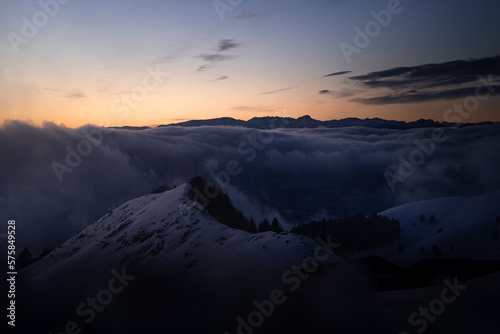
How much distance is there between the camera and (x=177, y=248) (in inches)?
2018

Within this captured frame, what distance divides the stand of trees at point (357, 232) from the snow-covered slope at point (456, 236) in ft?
18.4

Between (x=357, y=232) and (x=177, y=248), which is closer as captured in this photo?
(x=177, y=248)

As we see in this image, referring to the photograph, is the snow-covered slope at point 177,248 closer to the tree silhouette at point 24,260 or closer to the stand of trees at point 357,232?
the tree silhouette at point 24,260

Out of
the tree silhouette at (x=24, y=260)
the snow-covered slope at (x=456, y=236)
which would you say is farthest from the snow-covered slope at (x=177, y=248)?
the snow-covered slope at (x=456, y=236)

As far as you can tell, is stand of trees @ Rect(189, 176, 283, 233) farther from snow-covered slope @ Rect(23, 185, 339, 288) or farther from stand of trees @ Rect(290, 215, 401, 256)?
stand of trees @ Rect(290, 215, 401, 256)

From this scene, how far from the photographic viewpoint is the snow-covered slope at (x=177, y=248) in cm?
3928

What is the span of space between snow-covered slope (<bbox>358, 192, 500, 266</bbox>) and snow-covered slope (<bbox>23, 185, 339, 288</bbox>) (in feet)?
390

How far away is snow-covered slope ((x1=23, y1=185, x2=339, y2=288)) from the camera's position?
39.3 m

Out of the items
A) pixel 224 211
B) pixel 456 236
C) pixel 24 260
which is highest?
pixel 224 211

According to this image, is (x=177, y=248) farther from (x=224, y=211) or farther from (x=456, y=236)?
(x=456, y=236)

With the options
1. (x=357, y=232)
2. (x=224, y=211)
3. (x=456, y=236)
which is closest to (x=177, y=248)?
(x=224, y=211)

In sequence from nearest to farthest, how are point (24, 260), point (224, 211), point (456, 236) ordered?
1. point (224, 211)
2. point (24, 260)
3. point (456, 236)

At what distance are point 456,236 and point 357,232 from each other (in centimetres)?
5022

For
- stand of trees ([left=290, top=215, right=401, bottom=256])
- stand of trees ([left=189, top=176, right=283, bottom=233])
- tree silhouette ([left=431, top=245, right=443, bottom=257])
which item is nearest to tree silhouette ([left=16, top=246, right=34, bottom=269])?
stand of trees ([left=189, top=176, right=283, bottom=233])
